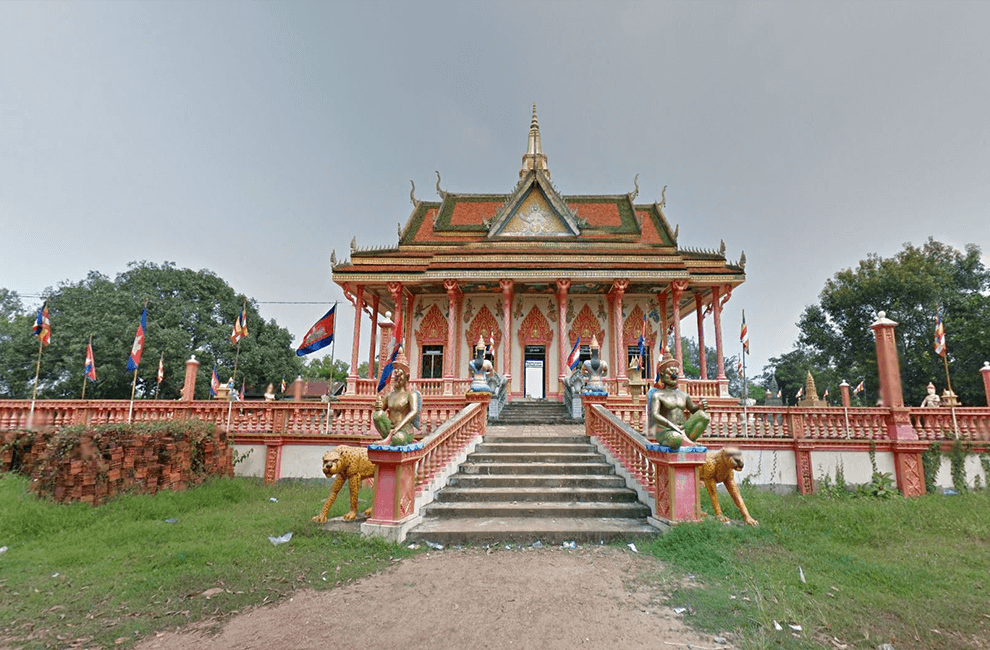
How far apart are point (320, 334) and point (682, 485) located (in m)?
8.78

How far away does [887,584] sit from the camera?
395 centimetres

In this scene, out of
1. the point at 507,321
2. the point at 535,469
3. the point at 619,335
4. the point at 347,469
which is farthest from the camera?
the point at 619,335

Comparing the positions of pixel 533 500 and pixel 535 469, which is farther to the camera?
pixel 535 469

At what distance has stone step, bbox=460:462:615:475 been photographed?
7234 millimetres

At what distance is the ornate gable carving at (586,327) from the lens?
17.7m

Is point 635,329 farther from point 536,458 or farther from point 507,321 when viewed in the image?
point 536,458

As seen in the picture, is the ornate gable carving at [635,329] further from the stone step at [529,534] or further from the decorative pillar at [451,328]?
the stone step at [529,534]

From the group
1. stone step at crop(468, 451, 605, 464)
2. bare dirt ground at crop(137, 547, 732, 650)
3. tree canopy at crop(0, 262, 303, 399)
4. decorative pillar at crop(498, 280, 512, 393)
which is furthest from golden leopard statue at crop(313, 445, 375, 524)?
tree canopy at crop(0, 262, 303, 399)

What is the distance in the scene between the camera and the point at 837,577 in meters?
4.07

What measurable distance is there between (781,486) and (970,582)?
5.26 meters

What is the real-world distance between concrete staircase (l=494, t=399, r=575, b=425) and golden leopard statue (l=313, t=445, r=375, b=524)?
613 centimetres

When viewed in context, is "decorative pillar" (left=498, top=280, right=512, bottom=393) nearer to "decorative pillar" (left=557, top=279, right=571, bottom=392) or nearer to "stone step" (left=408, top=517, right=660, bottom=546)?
"decorative pillar" (left=557, top=279, right=571, bottom=392)

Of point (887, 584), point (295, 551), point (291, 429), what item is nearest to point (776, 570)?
point (887, 584)

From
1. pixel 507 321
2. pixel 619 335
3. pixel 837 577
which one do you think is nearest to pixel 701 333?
pixel 619 335
